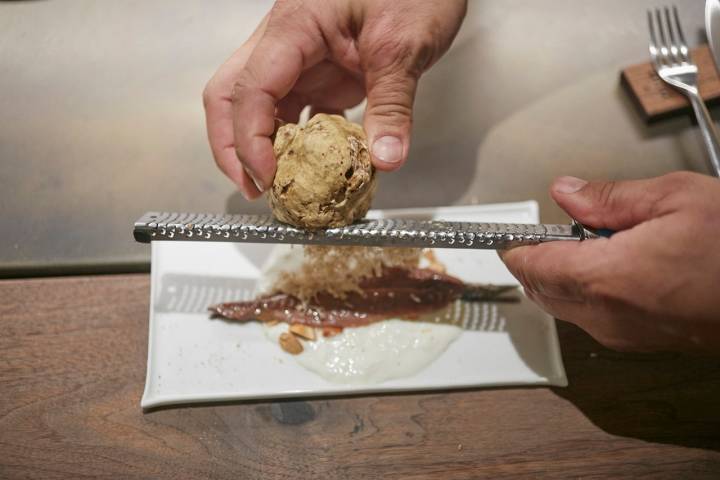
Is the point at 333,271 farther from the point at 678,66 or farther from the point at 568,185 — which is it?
the point at 678,66

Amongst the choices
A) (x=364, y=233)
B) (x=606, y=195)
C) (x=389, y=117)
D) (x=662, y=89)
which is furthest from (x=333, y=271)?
(x=662, y=89)

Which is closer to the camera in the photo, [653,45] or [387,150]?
[387,150]

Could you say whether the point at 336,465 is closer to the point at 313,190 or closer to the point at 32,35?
the point at 313,190

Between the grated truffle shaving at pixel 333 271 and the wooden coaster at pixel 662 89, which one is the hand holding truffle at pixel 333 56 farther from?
the wooden coaster at pixel 662 89

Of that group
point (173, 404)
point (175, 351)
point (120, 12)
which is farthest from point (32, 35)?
point (173, 404)

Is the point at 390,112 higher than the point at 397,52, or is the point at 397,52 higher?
the point at 397,52

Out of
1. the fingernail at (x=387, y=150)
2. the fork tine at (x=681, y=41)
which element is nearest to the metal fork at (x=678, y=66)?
the fork tine at (x=681, y=41)
